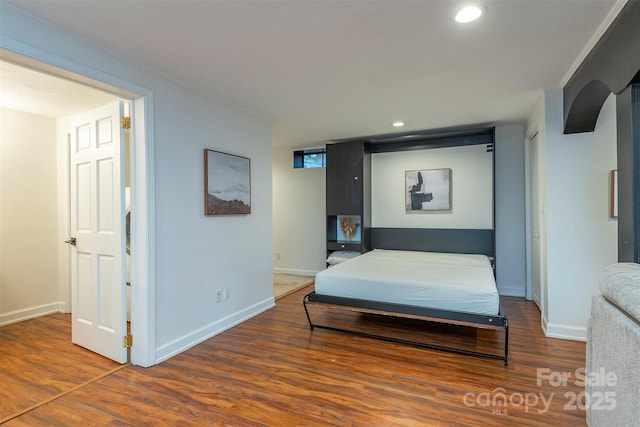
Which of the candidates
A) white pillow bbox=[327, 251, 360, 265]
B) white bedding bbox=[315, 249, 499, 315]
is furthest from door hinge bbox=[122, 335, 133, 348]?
white pillow bbox=[327, 251, 360, 265]

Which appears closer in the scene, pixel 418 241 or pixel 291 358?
pixel 291 358

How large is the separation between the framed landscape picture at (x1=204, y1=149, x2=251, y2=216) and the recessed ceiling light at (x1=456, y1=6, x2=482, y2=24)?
229 centimetres

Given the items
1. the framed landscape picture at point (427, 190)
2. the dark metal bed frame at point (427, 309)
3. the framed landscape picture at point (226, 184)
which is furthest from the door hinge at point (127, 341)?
the framed landscape picture at point (427, 190)

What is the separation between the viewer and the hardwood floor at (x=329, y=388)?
1.87 m

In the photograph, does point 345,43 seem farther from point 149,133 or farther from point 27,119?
point 27,119

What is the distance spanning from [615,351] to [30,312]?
5145mm

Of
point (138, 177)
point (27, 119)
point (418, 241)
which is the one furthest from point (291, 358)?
point (27, 119)

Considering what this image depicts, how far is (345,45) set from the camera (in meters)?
2.12

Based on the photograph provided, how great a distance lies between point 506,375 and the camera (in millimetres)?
2303

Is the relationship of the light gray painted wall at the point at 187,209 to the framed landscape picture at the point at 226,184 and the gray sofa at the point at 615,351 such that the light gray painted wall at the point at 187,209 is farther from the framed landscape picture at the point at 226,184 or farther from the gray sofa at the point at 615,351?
the gray sofa at the point at 615,351

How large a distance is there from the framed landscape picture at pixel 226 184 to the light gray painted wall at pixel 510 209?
11.1 feet

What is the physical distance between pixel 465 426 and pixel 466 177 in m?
3.64

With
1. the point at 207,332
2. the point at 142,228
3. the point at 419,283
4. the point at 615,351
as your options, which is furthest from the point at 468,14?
the point at 207,332

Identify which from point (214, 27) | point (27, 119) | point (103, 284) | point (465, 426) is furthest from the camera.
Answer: point (27, 119)
